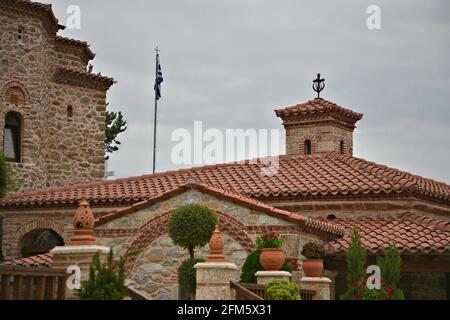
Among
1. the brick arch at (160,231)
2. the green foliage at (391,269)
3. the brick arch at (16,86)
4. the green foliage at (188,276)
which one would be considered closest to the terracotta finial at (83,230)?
the green foliage at (188,276)

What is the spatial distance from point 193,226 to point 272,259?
6.17 feet

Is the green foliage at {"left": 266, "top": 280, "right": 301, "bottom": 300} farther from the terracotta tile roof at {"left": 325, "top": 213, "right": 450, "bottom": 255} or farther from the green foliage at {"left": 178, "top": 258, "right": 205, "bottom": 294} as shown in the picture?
the terracotta tile roof at {"left": 325, "top": 213, "right": 450, "bottom": 255}

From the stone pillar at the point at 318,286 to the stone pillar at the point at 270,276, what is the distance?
1.37 m

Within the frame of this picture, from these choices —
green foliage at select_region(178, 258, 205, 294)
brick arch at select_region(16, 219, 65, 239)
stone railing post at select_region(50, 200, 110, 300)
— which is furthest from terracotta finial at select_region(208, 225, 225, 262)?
brick arch at select_region(16, 219, 65, 239)

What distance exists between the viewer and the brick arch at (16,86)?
947 inches

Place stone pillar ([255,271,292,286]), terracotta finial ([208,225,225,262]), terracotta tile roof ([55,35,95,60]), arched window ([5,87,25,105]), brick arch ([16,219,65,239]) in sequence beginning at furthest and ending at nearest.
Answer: terracotta tile roof ([55,35,95,60]) < arched window ([5,87,25,105]) < brick arch ([16,219,65,239]) < stone pillar ([255,271,292,286]) < terracotta finial ([208,225,225,262])

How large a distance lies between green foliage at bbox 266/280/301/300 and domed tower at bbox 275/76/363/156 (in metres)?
10.9

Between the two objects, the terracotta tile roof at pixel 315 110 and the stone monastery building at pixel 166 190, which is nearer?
the stone monastery building at pixel 166 190

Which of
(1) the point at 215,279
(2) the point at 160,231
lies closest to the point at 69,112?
(2) the point at 160,231

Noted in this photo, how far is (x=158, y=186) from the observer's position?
74.7 ft

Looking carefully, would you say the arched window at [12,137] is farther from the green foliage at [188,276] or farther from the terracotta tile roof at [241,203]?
the green foliage at [188,276]

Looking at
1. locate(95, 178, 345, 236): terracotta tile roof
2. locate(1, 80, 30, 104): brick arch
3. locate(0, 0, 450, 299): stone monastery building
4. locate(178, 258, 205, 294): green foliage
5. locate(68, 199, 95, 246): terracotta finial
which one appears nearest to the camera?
locate(68, 199, 95, 246): terracotta finial

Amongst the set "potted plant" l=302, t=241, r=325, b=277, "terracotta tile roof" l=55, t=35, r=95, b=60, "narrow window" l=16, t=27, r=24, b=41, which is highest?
"terracotta tile roof" l=55, t=35, r=95, b=60

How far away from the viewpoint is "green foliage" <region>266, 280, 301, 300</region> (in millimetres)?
14281
